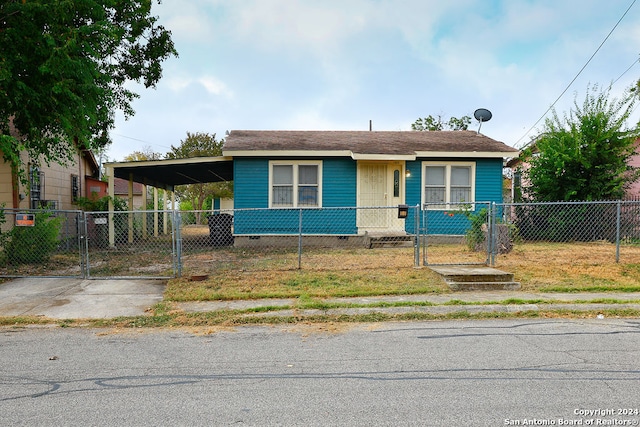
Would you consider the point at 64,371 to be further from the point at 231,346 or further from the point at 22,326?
the point at 22,326

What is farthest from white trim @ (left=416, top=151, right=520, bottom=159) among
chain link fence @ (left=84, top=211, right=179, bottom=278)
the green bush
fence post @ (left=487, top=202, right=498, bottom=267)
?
the green bush

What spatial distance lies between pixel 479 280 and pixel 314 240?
706 cm

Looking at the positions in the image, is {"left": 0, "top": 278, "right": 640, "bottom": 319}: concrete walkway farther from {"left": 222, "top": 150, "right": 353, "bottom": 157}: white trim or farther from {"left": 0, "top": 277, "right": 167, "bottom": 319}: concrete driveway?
{"left": 222, "top": 150, "right": 353, "bottom": 157}: white trim

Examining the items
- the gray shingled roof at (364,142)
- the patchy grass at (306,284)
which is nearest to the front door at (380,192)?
the gray shingled roof at (364,142)

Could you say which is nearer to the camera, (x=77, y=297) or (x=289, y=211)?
(x=77, y=297)

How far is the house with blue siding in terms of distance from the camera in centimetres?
1370

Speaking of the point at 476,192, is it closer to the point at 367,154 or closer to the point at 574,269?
the point at 367,154

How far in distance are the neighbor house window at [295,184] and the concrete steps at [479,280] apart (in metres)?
6.71

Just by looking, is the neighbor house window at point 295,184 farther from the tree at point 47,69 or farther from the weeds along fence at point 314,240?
the tree at point 47,69

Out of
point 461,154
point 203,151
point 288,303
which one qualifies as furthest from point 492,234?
point 203,151

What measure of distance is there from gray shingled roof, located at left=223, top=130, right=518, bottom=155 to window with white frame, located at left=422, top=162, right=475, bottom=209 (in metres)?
0.59

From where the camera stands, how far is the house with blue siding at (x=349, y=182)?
44.9ft

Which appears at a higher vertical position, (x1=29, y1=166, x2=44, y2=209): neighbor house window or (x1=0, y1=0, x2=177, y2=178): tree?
(x1=0, y1=0, x2=177, y2=178): tree

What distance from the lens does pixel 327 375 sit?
3.84 meters
